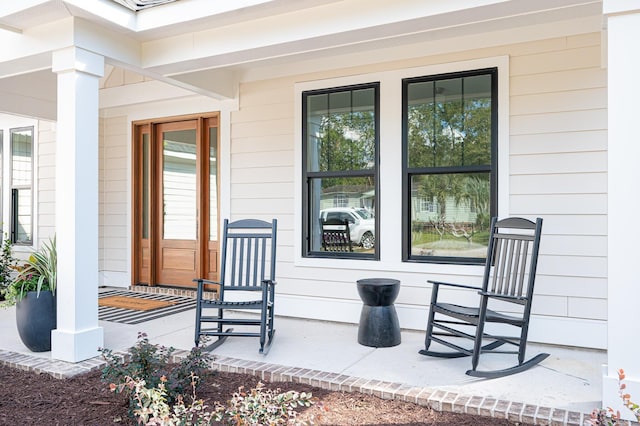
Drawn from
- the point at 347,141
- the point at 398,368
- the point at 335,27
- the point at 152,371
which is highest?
the point at 335,27

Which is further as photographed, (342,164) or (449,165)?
(342,164)

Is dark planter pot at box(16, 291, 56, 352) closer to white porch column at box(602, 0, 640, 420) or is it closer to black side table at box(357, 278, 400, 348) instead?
black side table at box(357, 278, 400, 348)

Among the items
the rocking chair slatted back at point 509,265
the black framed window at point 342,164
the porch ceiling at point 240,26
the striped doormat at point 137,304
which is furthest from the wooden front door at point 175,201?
the rocking chair slatted back at point 509,265

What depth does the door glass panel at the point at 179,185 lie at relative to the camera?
6.29 metres

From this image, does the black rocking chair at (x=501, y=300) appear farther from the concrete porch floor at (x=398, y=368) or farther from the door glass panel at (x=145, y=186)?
the door glass panel at (x=145, y=186)

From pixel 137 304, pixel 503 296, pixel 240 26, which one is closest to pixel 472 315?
pixel 503 296

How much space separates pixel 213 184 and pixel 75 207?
2.56 meters

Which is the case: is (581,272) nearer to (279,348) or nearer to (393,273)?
(393,273)

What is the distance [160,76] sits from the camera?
4539mm

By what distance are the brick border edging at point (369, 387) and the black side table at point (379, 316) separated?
0.78 m

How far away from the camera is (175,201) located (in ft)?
21.2

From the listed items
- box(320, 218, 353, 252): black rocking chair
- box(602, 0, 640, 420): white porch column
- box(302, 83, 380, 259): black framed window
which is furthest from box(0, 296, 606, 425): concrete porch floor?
box(302, 83, 380, 259): black framed window

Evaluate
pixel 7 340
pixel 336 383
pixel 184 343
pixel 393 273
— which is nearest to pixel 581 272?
pixel 393 273

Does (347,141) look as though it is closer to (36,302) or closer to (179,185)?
(179,185)
